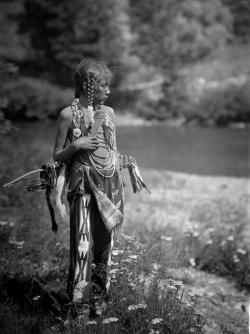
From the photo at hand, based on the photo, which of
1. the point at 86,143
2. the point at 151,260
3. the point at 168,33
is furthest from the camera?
the point at 168,33

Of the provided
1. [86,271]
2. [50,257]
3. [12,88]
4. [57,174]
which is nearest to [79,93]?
[57,174]

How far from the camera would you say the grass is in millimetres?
3199

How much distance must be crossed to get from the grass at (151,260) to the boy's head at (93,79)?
1.17 m

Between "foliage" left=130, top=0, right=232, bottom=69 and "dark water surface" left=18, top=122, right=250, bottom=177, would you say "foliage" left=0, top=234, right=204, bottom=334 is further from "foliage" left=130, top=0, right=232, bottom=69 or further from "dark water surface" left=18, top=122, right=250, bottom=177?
"foliage" left=130, top=0, right=232, bottom=69

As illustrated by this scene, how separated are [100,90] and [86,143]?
1.26ft

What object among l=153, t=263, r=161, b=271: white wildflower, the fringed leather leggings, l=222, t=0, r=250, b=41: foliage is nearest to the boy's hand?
the fringed leather leggings

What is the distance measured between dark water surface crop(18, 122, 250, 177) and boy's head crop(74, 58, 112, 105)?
32.4 feet

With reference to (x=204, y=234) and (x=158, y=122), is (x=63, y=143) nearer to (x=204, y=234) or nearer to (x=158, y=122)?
(x=204, y=234)

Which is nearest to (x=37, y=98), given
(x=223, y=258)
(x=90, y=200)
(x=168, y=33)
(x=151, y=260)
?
(x=168, y=33)

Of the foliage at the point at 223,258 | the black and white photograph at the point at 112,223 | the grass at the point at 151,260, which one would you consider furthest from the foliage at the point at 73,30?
the foliage at the point at 223,258

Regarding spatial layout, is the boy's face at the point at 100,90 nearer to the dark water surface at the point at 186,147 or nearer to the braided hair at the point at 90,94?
the braided hair at the point at 90,94

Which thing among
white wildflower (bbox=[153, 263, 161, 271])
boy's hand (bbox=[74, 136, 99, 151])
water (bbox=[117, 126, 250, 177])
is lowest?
white wildflower (bbox=[153, 263, 161, 271])

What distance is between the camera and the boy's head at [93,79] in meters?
3.14

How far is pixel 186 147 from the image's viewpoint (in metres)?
18.6
